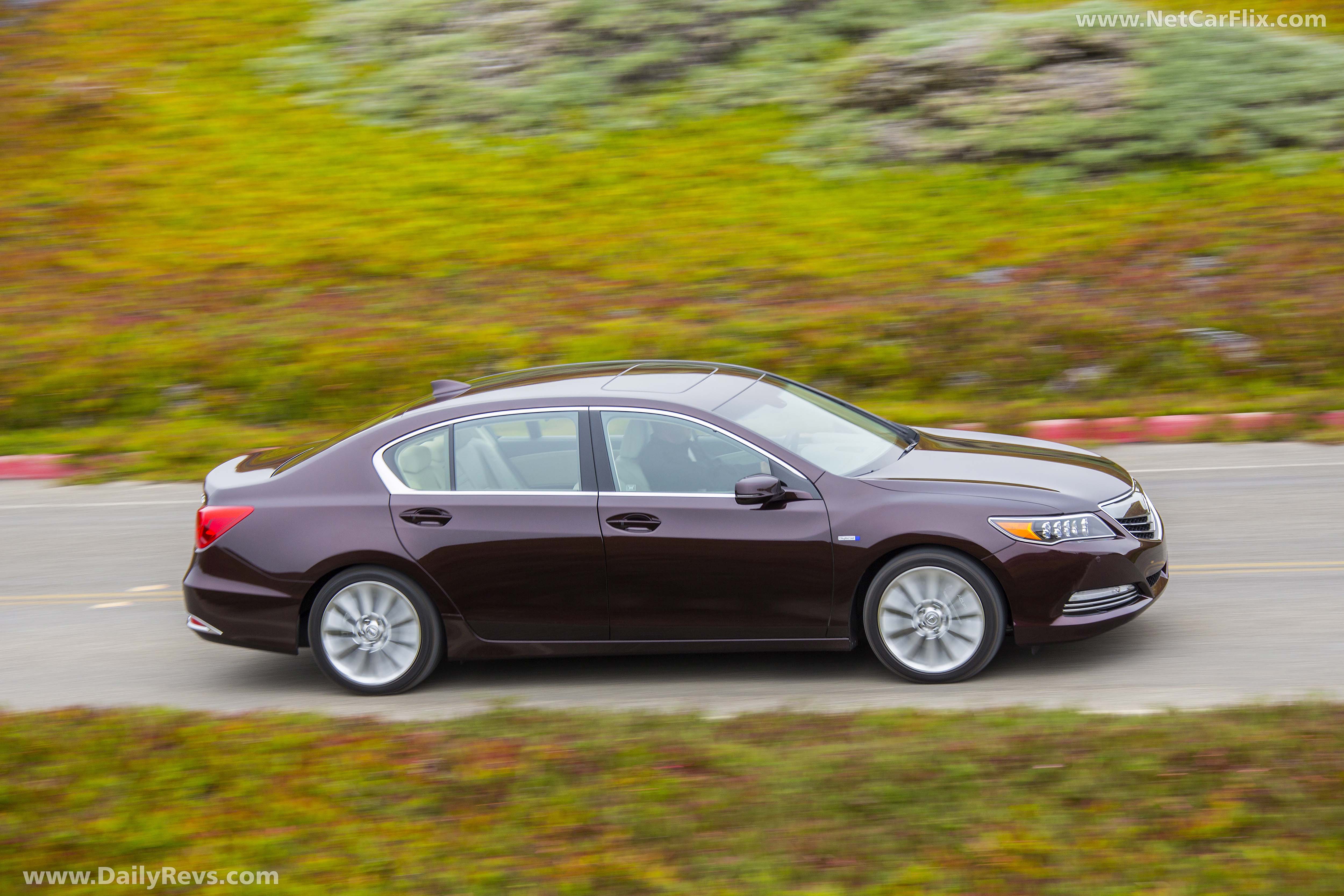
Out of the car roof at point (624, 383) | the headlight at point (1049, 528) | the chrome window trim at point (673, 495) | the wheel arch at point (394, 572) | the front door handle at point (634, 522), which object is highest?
the car roof at point (624, 383)

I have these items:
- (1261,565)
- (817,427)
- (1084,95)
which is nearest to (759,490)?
(817,427)

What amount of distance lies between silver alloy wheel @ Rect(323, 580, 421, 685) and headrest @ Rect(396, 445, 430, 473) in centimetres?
59

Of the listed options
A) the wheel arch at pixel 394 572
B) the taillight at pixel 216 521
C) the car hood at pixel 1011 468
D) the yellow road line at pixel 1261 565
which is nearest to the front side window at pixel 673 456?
the car hood at pixel 1011 468

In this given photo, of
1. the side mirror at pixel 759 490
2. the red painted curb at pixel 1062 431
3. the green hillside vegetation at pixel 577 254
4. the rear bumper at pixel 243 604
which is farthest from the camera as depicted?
the green hillside vegetation at pixel 577 254

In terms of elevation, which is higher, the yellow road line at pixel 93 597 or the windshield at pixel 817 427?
the windshield at pixel 817 427

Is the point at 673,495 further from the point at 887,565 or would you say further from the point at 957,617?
the point at 957,617

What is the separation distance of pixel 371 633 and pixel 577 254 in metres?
11.2

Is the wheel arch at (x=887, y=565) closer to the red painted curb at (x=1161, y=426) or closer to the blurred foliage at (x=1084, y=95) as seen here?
the red painted curb at (x=1161, y=426)

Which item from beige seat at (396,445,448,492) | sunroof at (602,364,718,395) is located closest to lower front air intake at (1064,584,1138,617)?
sunroof at (602,364,718,395)

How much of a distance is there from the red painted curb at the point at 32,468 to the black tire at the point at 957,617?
934 cm

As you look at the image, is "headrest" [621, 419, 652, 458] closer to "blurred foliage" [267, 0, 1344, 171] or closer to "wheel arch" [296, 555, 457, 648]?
"wheel arch" [296, 555, 457, 648]

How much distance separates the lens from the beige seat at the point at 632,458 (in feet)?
20.8

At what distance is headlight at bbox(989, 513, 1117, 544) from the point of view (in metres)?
5.99

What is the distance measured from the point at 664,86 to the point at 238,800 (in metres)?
17.8
